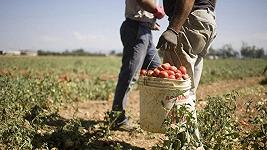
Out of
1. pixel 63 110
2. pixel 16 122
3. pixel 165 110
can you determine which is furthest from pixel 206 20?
pixel 63 110

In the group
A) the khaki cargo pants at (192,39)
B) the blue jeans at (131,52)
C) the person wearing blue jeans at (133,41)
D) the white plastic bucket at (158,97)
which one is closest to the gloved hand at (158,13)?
the person wearing blue jeans at (133,41)

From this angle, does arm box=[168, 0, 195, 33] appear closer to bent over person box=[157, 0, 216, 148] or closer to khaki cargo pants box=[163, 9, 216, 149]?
bent over person box=[157, 0, 216, 148]

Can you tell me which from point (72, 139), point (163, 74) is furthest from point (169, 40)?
point (72, 139)

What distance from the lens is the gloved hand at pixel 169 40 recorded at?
310cm

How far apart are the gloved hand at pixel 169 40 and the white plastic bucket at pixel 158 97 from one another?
399 mm

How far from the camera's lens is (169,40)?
3.09 metres

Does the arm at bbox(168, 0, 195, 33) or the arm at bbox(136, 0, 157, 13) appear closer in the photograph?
the arm at bbox(168, 0, 195, 33)

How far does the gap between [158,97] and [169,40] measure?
577 millimetres

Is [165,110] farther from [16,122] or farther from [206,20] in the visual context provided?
[16,122]

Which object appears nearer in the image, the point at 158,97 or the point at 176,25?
the point at 158,97

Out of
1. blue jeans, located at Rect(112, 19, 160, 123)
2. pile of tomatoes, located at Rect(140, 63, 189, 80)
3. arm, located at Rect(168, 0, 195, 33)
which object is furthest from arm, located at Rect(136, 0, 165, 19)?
pile of tomatoes, located at Rect(140, 63, 189, 80)

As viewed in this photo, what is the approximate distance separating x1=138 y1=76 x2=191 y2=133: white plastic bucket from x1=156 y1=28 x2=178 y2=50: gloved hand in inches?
15.7

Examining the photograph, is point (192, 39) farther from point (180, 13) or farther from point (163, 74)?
point (163, 74)

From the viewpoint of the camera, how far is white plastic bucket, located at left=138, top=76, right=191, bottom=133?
2.86 m
